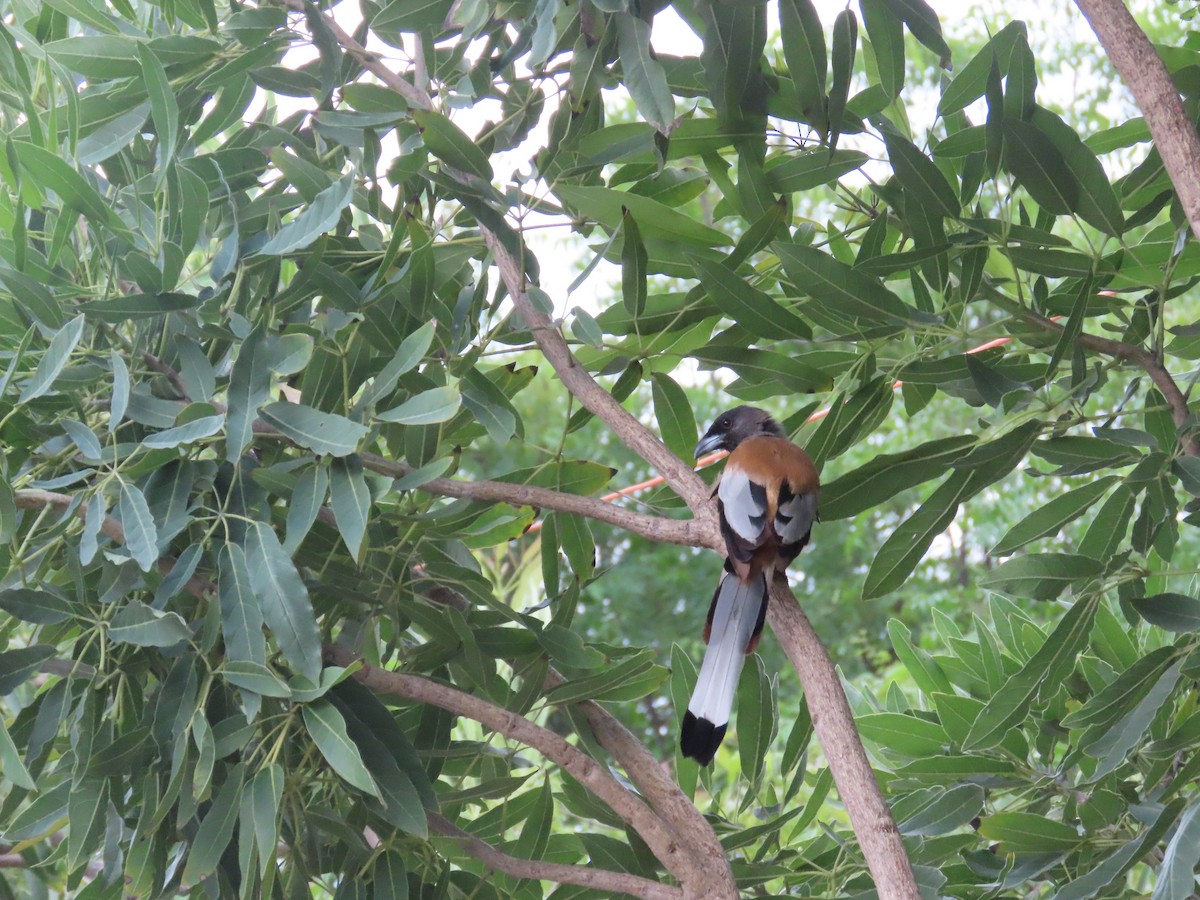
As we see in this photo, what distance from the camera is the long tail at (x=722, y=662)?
1.49 meters

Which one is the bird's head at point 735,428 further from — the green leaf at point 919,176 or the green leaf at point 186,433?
the green leaf at point 186,433

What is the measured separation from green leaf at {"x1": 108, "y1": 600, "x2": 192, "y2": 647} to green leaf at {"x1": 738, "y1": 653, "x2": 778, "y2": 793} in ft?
2.70

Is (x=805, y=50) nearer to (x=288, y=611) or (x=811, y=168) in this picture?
(x=811, y=168)

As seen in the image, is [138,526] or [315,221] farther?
[315,221]

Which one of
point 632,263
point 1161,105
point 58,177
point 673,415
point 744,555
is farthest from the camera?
point 673,415

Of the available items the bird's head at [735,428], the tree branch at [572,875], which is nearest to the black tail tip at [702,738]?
the tree branch at [572,875]

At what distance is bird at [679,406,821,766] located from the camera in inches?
58.7

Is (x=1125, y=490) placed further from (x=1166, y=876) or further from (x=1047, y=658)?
(x=1166, y=876)

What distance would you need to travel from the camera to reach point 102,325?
1.21 metres

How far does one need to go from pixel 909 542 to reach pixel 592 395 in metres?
0.44

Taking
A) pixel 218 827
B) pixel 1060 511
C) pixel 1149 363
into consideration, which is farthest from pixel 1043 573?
pixel 218 827

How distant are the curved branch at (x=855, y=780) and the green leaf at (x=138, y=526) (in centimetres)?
63

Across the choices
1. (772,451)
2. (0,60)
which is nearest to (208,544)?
(0,60)

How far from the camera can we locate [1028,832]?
1409mm
